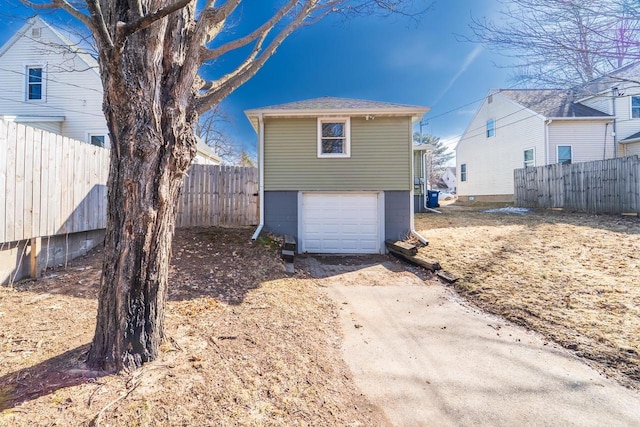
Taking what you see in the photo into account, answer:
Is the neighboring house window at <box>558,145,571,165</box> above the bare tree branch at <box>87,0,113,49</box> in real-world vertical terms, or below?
above

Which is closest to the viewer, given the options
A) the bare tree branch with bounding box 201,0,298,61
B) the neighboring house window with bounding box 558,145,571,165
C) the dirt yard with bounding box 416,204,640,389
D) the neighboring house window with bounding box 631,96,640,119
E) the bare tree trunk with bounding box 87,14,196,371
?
the bare tree trunk with bounding box 87,14,196,371

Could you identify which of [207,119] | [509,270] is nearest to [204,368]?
[509,270]

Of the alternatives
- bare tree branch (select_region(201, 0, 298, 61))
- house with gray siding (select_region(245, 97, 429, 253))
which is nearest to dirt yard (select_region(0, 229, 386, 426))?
bare tree branch (select_region(201, 0, 298, 61))

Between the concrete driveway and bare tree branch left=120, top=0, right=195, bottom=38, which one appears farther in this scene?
the concrete driveway

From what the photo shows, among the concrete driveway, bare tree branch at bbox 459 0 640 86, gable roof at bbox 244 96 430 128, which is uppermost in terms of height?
gable roof at bbox 244 96 430 128

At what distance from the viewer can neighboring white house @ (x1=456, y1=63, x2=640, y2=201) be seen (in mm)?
14414

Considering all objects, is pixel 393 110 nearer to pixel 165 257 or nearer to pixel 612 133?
pixel 165 257

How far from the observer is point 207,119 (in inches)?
905

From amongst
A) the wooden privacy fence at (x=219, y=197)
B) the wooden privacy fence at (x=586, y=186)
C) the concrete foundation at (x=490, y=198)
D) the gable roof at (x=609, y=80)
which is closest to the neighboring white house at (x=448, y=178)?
the concrete foundation at (x=490, y=198)

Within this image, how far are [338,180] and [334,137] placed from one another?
126 cm

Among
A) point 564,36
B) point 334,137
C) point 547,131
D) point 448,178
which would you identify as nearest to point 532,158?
point 547,131

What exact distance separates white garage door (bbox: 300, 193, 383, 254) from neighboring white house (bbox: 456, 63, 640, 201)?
1085 cm

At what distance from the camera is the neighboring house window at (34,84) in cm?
1145

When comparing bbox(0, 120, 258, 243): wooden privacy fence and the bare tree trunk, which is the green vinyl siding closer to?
bbox(0, 120, 258, 243): wooden privacy fence
